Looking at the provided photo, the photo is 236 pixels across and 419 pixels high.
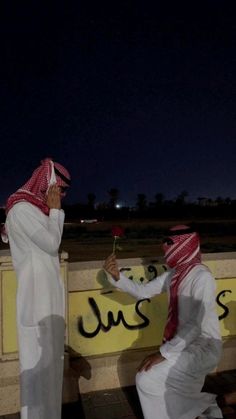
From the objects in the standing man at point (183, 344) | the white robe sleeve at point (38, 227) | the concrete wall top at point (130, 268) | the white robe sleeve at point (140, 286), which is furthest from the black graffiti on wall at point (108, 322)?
the white robe sleeve at point (38, 227)

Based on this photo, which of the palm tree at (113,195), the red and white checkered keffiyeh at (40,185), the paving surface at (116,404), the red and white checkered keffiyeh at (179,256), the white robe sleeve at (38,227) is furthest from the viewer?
the palm tree at (113,195)

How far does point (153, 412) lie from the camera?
3.00 metres

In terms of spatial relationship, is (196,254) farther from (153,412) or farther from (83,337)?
(83,337)

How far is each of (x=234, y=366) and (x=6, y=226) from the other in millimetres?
2863

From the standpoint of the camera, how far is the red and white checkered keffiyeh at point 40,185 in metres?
2.87

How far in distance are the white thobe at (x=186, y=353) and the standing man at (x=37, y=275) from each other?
2.18ft

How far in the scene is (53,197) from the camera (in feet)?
9.31

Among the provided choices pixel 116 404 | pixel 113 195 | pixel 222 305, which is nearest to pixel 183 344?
pixel 116 404

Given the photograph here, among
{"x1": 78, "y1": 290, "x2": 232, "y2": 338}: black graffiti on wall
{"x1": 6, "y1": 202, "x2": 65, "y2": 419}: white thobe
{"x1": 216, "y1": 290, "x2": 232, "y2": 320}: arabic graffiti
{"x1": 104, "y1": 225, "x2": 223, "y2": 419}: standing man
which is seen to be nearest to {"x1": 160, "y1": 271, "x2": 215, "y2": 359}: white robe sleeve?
{"x1": 104, "y1": 225, "x2": 223, "y2": 419}: standing man

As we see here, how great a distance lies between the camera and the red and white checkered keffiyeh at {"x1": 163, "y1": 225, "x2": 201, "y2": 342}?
3115 millimetres

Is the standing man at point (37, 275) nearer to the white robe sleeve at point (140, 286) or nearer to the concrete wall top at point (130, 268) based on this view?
the white robe sleeve at point (140, 286)

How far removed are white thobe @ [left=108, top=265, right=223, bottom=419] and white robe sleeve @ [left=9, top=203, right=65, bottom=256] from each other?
0.97m

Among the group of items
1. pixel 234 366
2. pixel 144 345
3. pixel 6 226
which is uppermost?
pixel 6 226

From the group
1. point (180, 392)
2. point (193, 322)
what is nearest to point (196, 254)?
point (193, 322)
